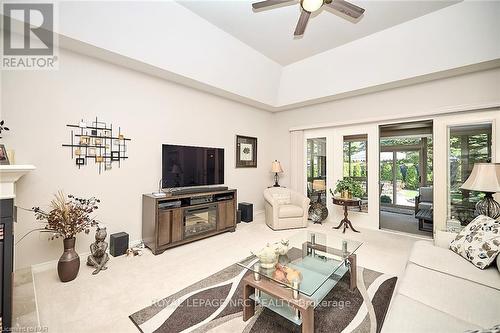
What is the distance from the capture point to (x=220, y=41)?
11.3 ft

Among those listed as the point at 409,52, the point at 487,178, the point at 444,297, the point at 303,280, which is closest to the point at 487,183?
the point at 487,178

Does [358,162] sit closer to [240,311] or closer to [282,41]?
[282,41]

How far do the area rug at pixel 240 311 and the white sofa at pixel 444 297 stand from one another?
439 mm

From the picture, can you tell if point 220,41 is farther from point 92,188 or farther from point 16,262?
point 16,262

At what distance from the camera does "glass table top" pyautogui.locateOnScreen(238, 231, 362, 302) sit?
171cm

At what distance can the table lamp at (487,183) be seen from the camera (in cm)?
238

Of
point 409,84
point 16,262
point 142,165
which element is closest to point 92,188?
point 142,165

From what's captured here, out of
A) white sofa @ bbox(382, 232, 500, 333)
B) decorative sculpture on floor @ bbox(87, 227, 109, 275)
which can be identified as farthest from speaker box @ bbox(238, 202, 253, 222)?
white sofa @ bbox(382, 232, 500, 333)

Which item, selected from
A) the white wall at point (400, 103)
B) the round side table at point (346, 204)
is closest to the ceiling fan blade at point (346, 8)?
the white wall at point (400, 103)

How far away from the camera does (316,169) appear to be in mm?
5055

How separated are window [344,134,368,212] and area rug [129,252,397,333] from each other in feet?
7.74

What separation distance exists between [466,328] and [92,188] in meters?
3.79

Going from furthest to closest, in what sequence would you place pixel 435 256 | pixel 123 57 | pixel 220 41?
pixel 220 41 → pixel 123 57 → pixel 435 256

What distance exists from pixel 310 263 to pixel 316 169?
3182mm
